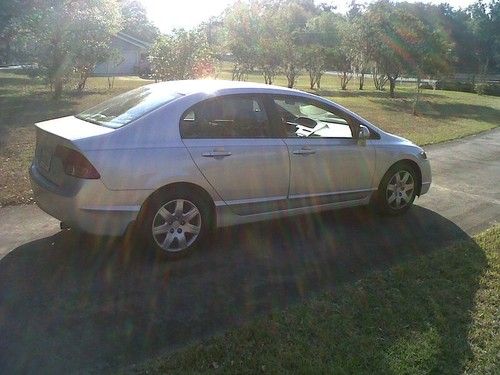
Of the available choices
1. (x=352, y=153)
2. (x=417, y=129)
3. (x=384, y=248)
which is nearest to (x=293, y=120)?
(x=352, y=153)

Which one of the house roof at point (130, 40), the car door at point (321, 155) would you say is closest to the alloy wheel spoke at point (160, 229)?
the car door at point (321, 155)

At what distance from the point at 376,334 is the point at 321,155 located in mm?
2140

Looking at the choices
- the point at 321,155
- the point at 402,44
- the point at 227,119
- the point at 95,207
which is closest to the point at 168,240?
the point at 95,207

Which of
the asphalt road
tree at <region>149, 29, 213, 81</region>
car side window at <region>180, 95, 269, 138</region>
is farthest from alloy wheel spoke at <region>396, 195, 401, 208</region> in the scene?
tree at <region>149, 29, 213, 81</region>

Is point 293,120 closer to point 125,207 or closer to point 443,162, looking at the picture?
point 125,207

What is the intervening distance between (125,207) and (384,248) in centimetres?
257

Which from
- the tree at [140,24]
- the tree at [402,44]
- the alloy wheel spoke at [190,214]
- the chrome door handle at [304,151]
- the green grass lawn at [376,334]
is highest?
the tree at [140,24]

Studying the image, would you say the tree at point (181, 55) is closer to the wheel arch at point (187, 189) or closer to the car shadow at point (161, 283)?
the car shadow at point (161, 283)

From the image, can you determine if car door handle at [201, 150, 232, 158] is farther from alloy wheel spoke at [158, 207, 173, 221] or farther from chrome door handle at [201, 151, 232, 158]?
alloy wheel spoke at [158, 207, 173, 221]

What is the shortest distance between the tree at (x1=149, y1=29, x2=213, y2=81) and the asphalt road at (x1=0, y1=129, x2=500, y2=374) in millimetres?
9382

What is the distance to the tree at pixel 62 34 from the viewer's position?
1473cm

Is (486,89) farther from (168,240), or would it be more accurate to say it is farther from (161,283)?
(161,283)

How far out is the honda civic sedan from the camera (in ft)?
12.0

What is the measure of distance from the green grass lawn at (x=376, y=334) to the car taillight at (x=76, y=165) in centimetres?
162
